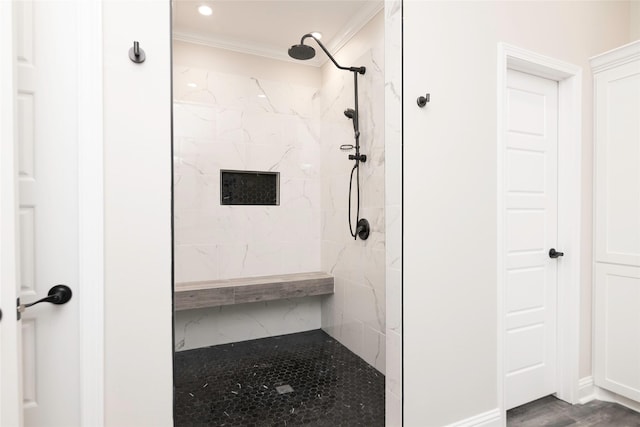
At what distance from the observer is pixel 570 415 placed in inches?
85.4

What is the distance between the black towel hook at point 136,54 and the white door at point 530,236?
1970mm

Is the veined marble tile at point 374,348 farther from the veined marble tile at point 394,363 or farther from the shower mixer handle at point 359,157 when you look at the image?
the shower mixer handle at point 359,157

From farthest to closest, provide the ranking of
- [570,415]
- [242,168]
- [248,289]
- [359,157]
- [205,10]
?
1. [242,168]
2. [248,289]
3. [359,157]
4. [205,10]
5. [570,415]

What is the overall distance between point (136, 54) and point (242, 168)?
1.98m

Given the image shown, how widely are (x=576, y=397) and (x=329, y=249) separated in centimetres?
213

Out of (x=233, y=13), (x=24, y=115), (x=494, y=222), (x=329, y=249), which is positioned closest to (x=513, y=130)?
(x=494, y=222)

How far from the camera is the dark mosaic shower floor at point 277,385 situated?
1997 mm

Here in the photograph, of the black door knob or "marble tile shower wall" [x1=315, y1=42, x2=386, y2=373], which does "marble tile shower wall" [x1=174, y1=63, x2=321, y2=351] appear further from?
the black door knob

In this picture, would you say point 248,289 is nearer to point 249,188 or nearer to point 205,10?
point 249,188

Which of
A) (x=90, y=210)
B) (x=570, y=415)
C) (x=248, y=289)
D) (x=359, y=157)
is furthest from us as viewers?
(x=248, y=289)

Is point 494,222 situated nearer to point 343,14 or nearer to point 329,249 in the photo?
point 329,249

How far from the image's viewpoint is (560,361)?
7.56 feet

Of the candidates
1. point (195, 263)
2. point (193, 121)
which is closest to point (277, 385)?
point (195, 263)

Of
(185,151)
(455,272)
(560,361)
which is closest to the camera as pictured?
(455,272)
